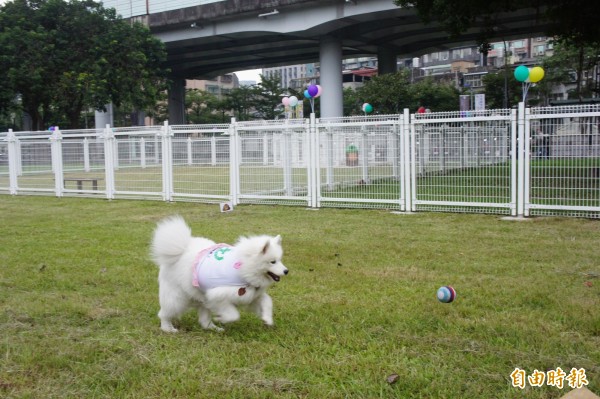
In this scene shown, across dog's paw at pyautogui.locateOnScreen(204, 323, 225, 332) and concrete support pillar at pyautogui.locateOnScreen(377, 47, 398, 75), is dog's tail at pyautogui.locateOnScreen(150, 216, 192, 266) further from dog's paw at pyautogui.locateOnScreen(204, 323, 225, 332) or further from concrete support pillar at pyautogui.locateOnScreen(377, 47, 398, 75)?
concrete support pillar at pyautogui.locateOnScreen(377, 47, 398, 75)

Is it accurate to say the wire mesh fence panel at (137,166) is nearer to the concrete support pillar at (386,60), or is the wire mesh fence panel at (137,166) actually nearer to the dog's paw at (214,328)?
the dog's paw at (214,328)

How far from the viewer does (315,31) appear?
97.2ft

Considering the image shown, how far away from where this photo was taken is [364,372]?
3350mm

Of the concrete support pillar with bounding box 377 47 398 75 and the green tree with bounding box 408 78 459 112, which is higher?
the concrete support pillar with bounding box 377 47 398 75

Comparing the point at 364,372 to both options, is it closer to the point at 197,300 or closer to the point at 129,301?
the point at 197,300

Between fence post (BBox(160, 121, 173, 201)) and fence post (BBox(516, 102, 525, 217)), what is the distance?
7793mm

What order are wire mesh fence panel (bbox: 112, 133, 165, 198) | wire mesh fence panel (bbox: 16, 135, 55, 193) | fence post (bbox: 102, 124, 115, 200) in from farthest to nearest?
wire mesh fence panel (bbox: 16, 135, 55, 193), fence post (bbox: 102, 124, 115, 200), wire mesh fence panel (bbox: 112, 133, 165, 198)

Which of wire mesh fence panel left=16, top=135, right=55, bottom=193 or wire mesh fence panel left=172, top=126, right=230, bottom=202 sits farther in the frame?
wire mesh fence panel left=16, top=135, right=55, bottom=193

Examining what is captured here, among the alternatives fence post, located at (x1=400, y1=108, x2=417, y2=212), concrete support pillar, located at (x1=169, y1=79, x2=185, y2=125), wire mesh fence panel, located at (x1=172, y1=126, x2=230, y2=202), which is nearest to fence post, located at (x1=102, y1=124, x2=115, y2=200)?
wire mesh fence panel, located at (x1=172, y1=126, x2=230, y2=202)

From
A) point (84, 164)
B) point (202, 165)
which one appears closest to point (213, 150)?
point (202, 165)

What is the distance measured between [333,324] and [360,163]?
28.7ft

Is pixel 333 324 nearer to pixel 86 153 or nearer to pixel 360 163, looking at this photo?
pixel 360 163

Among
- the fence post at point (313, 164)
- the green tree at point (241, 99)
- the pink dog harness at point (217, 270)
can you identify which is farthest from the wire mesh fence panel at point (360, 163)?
the green tree at point (241, 99)

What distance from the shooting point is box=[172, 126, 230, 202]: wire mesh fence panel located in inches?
498
